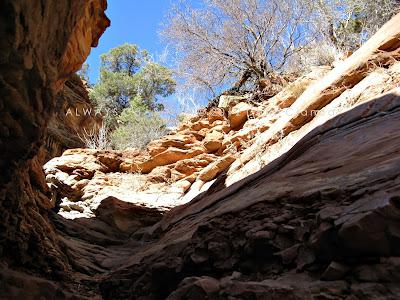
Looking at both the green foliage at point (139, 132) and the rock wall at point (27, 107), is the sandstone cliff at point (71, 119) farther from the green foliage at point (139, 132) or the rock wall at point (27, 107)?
the rock wall at point (27, 107)

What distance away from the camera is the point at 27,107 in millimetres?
3271

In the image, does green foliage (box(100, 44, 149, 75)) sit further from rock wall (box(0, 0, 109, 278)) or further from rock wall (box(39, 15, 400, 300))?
rock wall (box(0, 0, 109, 278))

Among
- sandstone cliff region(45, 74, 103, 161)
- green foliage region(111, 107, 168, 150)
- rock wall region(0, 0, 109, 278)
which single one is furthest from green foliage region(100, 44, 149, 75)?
rock wall region(0, 0, 109, 278)

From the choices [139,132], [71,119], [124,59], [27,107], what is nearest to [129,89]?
[124,59]

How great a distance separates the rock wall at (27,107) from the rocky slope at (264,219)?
0.10 feet

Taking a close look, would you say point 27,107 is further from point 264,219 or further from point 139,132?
point 139,132

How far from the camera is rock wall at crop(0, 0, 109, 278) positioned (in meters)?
2.82

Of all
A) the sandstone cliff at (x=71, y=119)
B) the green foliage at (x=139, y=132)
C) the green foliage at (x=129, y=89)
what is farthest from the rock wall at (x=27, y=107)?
the green foliage at (x=129, y=89)

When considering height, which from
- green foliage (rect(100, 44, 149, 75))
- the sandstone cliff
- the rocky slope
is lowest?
the rocky slope

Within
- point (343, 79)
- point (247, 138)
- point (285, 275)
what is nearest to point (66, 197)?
point (247, 138)

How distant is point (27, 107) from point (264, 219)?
2.34 meters

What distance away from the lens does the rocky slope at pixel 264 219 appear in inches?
96.7

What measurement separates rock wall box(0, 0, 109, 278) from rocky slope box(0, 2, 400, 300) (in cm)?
3

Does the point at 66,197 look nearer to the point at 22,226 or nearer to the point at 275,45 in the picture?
the point at 22,226
